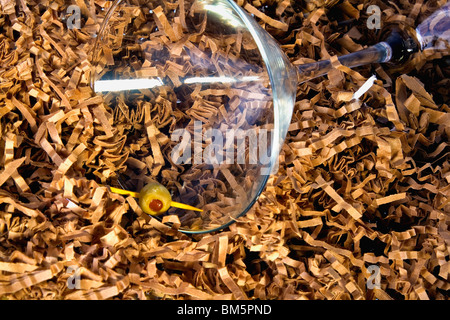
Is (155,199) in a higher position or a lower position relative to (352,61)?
lower

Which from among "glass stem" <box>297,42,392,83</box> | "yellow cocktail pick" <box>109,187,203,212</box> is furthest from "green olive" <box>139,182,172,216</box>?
"glass stem" <box>297,42,392,83</box>

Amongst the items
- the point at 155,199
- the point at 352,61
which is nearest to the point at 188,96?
Answer: the point at 155,199

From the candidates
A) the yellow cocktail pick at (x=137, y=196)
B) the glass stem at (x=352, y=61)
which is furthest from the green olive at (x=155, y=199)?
the glass stem at (x=352, y=61)

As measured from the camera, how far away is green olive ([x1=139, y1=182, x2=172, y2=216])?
942 millimetres

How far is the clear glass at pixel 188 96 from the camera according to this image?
89 centimetres

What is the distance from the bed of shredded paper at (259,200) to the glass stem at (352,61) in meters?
0.04

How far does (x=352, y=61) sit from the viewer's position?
1146 millimetres

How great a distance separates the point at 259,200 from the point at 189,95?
275mm

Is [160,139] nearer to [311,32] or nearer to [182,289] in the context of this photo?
[182,289]

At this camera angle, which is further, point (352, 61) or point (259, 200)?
point (352, 61)

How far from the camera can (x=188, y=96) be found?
1012 mm

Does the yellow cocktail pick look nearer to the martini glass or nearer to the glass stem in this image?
the martini glass

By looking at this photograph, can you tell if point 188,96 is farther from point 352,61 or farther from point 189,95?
point 352,61

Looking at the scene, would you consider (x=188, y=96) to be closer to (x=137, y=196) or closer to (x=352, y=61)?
(x=137, y=196)
